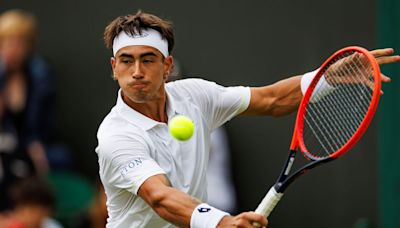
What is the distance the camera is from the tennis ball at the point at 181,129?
575 cm

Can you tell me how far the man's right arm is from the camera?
215 inches

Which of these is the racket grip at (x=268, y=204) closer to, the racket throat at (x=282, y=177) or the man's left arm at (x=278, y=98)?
the racket throat at (x=282, y=177)

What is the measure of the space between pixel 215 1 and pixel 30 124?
178 cm

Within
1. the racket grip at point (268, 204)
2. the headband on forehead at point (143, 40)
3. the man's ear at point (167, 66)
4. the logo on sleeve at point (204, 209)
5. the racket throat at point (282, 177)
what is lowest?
the racket grip at point (268, 204)

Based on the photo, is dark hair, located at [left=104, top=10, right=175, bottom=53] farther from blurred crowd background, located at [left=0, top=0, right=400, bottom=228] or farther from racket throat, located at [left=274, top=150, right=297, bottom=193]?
blurred crowd background, located at [left=0, top=0, right=400, bottom=228]

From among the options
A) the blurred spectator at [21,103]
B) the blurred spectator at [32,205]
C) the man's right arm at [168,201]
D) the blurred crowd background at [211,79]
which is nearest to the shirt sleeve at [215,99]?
the man's right arm at [168,201]

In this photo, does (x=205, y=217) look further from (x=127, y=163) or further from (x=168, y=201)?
(x=127, y=163)

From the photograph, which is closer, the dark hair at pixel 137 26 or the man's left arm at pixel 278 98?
the dark hair at pixel 137 26

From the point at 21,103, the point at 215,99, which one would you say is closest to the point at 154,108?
the point at 215,99

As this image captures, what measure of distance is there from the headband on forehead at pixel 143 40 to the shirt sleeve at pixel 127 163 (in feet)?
1.66

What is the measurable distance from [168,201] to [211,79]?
434 cm

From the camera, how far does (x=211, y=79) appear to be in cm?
980

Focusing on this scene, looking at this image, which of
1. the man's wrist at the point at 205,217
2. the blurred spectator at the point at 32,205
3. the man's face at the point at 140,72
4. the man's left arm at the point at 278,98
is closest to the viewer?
the man's wrist at the point at 205,217

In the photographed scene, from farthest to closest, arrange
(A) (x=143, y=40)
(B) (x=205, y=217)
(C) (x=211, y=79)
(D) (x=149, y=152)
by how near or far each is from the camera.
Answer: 1. (C) (x=211, y=79)
2. (A) (x=143, y=40)
3. (D) (x=149, y=152)
4. (B) (x=205, y=217)
